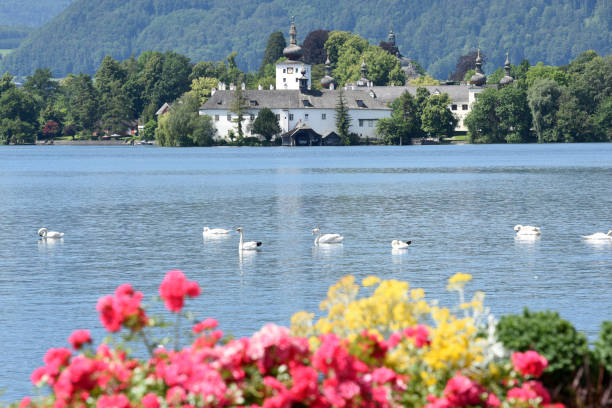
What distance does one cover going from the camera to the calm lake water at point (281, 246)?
896 inches

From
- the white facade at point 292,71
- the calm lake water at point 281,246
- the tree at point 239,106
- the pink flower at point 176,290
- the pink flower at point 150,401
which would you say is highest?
the white facade at point 292,71

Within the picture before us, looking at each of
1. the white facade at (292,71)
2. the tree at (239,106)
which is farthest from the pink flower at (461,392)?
the white facade at (292,71)

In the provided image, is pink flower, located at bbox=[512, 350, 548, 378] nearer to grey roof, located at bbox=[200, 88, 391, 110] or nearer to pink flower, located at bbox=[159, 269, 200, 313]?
pink flower, located at bbox=[159, 269, 200, 313]

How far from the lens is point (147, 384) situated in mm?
9633

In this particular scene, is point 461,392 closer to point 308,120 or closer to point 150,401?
point 150,401

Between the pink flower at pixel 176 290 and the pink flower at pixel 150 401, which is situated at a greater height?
the pink flower at pixel 176 290

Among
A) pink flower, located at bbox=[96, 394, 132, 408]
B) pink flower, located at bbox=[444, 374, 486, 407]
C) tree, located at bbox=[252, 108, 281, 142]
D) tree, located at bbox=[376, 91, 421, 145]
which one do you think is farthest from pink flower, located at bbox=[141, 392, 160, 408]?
tree, located at bbox=[376, 91, 421, 145]

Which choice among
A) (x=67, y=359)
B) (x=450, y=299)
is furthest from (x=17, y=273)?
(x=67, y=359)

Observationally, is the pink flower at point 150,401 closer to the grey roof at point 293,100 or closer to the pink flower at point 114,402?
the pink flower at point 114,402

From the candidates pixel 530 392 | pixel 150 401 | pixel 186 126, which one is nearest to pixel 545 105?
pixel 186 126

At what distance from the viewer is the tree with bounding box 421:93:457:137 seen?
176 m

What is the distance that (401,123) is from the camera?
17800 centimetres

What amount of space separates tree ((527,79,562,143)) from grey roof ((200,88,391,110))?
102ft

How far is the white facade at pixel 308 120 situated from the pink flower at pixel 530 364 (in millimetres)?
165977
